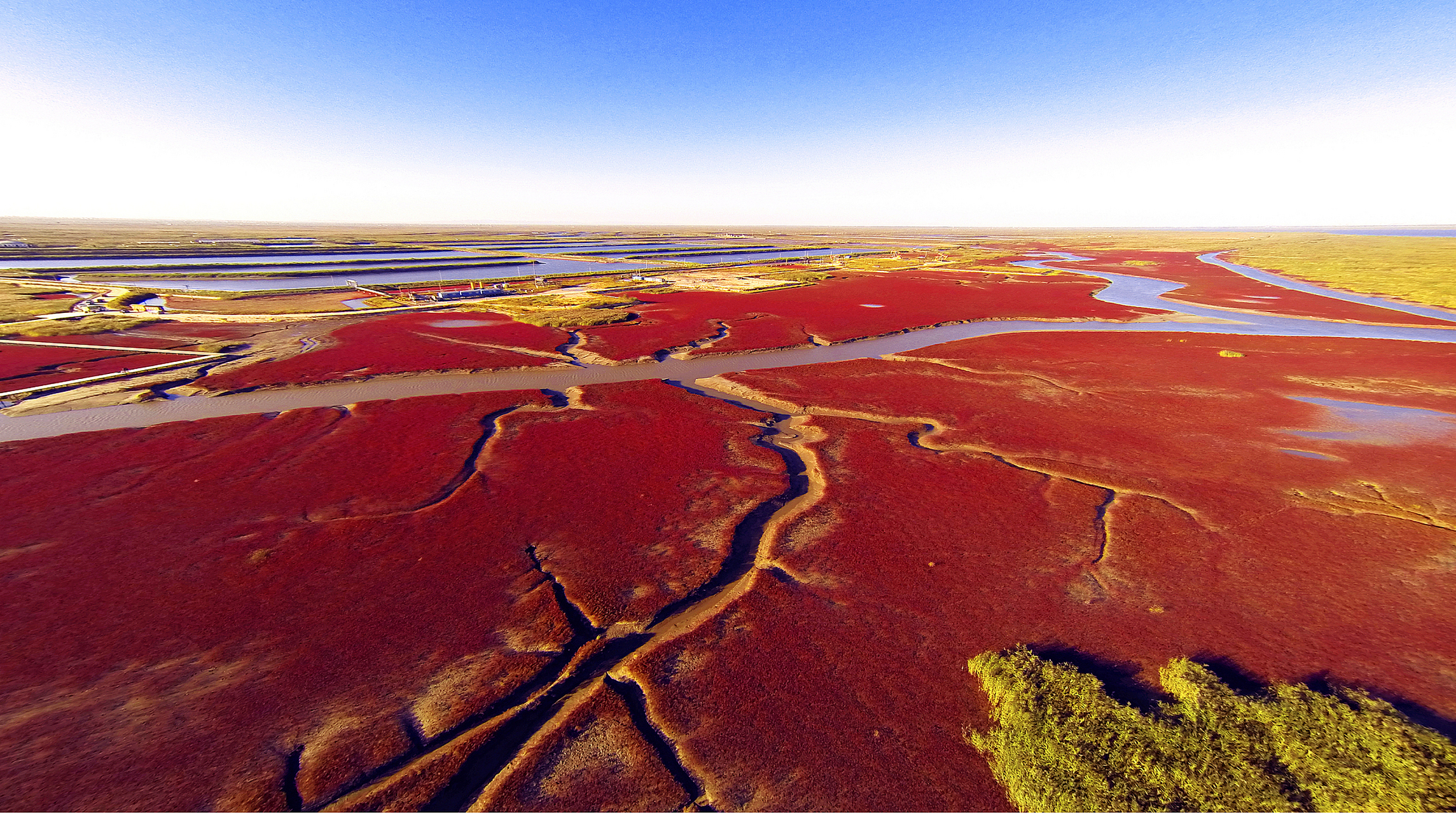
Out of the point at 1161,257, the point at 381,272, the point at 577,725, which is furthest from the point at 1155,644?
the point at 1161,257

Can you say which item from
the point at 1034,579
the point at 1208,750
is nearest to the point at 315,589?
the point at 1034,579

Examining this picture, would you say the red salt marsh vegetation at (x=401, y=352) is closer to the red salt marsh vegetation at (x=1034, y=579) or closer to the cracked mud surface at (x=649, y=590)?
the cracked mud surface at (x=649, y=590)

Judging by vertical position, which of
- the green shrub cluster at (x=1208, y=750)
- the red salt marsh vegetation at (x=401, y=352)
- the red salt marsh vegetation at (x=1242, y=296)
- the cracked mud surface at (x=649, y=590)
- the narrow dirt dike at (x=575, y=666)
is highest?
the red salt marsh vegetation at (x=1242, y=296)

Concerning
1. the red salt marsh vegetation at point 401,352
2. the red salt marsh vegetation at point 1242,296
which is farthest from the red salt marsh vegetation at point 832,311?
the red salt marsh vegetation at point 1242,296

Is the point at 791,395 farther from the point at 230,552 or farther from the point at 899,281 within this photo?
the point at 899,281

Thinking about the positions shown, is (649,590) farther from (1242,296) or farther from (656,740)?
(1242,296)

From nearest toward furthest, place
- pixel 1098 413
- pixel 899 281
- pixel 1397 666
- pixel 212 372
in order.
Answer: pixel 1397 666 → pixel 1098 413 → pixel 212 372 → pixel 899 281

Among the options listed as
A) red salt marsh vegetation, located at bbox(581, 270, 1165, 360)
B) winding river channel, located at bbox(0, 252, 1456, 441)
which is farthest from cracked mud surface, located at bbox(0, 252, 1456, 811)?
red salt marsh vegetation, located at bbox(581, 270, 1165, 360)

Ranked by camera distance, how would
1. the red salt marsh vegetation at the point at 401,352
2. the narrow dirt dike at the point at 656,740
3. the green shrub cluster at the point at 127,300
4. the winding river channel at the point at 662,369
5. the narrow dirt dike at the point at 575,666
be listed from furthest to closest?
the green shrub cluster at the point at 127,300, the red salt marsh vegetation at the point at 401,352, the winding river channel at the point at 662,369, the narrow dirt dike at the point at 575,666, the narrow dirt dike at the point at 656,740
